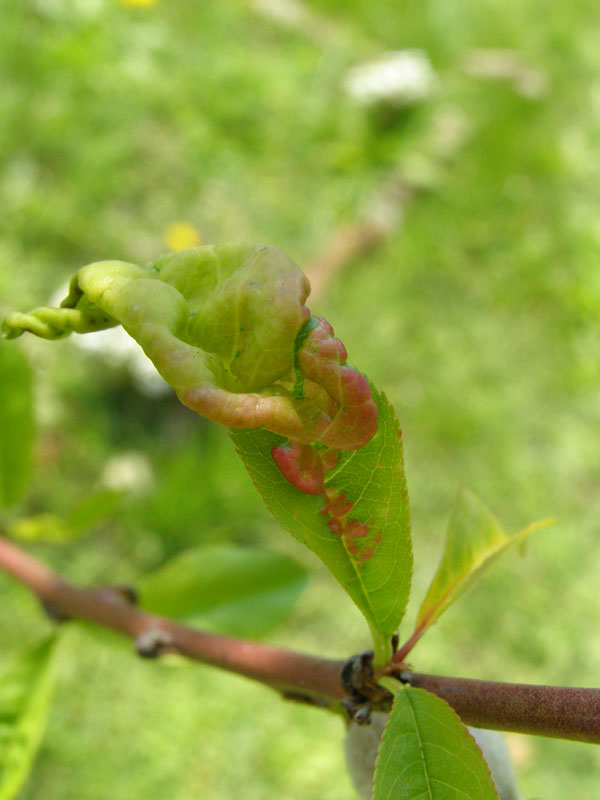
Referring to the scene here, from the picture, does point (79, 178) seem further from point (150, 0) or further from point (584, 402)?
point (584, 402)

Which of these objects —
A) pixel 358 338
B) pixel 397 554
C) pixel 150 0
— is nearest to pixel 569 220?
pixel 358 338

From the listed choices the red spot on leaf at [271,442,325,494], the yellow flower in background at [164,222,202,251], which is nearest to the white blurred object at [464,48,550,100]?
the yellow flower in background at [164,222,202,251]

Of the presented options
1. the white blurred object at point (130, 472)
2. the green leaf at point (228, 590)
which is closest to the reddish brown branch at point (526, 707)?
the green leaf at point (228, 590)

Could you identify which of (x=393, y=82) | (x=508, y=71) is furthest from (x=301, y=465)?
(x=508, y=71)

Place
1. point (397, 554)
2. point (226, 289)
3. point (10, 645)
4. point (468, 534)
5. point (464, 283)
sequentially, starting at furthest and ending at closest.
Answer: point (464, 283), point (10, 645), point (468, 534), point (397, 554), point (226, 289)

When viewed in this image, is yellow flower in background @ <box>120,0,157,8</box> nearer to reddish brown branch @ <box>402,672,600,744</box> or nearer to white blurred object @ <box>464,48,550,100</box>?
white blurred object @ <box>464,48,550,100</box>

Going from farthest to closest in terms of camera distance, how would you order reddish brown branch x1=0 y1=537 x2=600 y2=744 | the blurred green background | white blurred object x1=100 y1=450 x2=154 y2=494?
white blurred object x1=100 y1=450 x2=154 y2=494 → the blurred green background → reddish brown branch x1=0 y1=537 x2=600 y2=744

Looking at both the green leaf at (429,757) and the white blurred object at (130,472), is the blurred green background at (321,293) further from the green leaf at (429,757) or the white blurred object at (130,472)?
the green leaf at (429,757)
